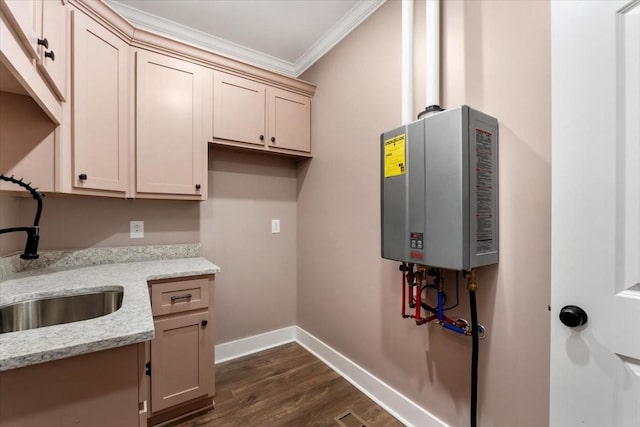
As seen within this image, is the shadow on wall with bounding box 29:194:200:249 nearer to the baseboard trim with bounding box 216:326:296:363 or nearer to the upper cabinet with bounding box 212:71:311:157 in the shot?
the upper cabinet with bounding box 212:71:311:157

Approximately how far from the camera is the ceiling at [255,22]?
6.36 feet

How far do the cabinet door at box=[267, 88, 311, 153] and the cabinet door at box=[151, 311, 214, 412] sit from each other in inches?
58.6

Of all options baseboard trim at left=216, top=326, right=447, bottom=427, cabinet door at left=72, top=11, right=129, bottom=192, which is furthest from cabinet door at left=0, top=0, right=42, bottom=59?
baseboard trim at left=216, top=326, right=447, bottom=427

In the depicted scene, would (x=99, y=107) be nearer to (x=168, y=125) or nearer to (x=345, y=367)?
(x=168, y=125)

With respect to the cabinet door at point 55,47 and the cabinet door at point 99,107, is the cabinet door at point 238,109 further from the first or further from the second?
the cabinet door at point 55,47

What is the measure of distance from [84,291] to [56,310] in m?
0.13

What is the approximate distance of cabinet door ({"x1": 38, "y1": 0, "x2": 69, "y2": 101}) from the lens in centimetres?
117

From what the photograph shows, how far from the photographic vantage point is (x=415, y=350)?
1648 millimetres

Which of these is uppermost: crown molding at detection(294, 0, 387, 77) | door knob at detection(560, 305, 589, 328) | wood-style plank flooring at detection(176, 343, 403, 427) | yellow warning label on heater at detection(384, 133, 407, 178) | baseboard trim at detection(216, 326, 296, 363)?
crown molding at detection(294, 0, 387, 77)

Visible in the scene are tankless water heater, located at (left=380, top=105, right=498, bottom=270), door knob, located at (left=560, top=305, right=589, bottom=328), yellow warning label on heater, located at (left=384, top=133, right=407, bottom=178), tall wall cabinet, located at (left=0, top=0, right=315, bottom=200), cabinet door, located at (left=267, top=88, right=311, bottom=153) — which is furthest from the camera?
cabinet door, located at (left=267, top=88, right=311, bottom=153)

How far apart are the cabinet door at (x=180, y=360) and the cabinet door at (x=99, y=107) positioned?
94cm

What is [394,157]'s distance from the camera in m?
1.40

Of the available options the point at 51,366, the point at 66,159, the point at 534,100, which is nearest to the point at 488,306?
the point at 534,100

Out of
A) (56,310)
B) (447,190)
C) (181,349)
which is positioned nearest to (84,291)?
(56,310)
